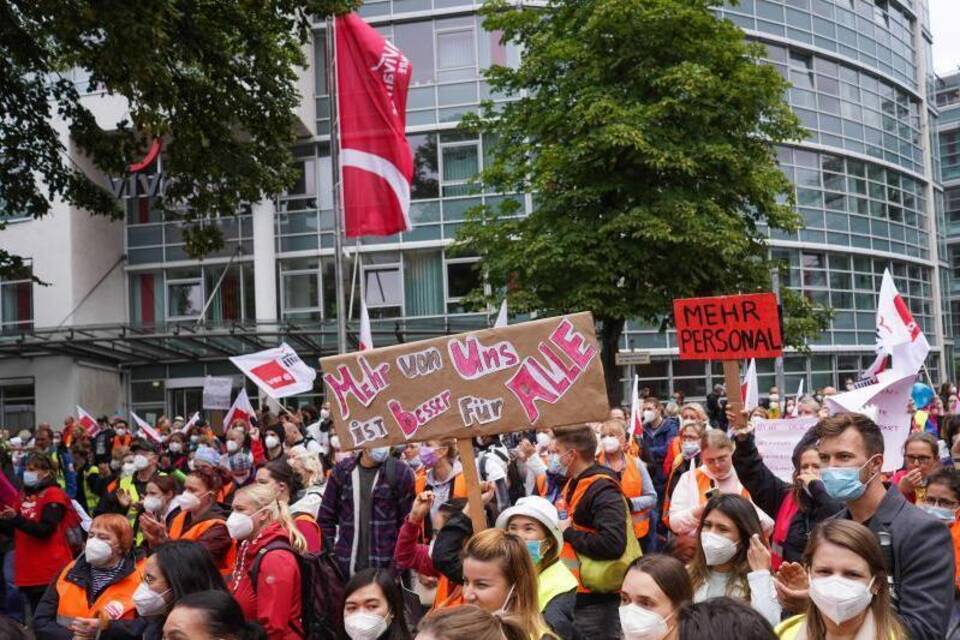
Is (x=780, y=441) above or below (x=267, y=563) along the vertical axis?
above

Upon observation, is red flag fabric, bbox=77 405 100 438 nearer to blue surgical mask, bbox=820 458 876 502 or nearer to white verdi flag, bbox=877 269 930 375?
white verdi flag, bbox=877 269 930 375

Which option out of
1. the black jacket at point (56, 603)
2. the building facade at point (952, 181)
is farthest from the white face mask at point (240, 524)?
the building facade at point (952, 181)

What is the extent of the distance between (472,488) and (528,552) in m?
1.11

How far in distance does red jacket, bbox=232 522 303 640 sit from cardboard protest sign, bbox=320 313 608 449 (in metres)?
1.20

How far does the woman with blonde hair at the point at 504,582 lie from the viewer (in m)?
4.26

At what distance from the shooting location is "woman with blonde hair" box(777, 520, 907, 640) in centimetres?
339

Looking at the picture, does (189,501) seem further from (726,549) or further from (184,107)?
(184,107)

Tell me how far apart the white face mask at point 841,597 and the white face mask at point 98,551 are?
3.98 meters

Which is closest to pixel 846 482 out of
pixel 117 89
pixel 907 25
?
pixel 117 89

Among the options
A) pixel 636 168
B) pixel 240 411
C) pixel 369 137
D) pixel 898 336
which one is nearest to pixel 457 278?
pixel 636 168

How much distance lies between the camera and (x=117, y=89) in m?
11.6

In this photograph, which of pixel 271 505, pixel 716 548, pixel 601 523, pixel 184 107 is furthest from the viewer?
pixel 184 107

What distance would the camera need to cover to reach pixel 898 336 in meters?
8.95

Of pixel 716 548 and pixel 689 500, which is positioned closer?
pixel 716 548
